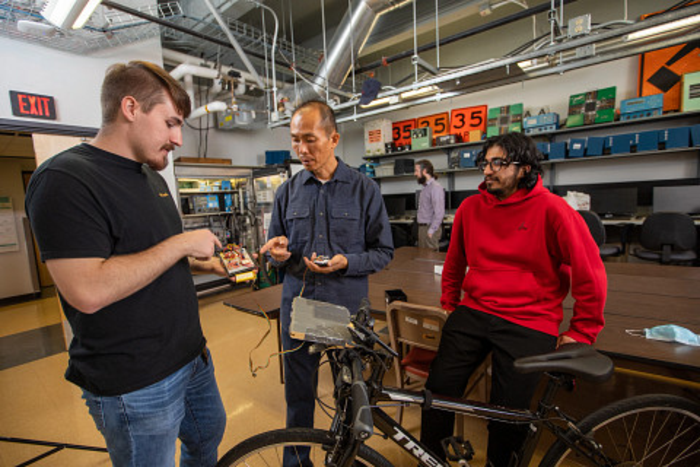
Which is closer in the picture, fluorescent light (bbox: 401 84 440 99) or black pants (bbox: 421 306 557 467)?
black pants (bbox: 421 306 557 467)

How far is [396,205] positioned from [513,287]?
548 centimetres

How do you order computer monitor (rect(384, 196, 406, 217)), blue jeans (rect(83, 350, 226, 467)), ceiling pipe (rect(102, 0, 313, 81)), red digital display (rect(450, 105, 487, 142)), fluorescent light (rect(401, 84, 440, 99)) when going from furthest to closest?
computer monitor (rect(384, 196, 406, 217)), red digital display (rect(450, 105, 487, 142)), fluorescent light (rect(401, 84, 440, 99)), ceiling pipe (rect(102, 0, 313, 81)), blue jeans (rect(83, 350, 226, 467))

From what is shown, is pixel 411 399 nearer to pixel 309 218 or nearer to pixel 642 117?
pixel 309 218

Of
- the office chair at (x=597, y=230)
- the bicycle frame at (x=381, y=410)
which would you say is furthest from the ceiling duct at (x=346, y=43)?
the bicycle frame at (x=381, y=410)

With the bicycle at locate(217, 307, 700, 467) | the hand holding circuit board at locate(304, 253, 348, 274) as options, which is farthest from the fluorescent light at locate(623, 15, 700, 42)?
the hand holding circuit board at locate(304, 253, 348, 274)

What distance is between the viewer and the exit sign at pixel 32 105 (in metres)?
3.12

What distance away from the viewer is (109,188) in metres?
0.83

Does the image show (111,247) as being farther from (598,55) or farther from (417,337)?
(598,55)

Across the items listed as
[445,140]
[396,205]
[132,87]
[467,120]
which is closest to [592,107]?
[467,120]

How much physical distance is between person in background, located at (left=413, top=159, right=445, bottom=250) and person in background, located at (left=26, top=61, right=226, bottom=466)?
4.34 m

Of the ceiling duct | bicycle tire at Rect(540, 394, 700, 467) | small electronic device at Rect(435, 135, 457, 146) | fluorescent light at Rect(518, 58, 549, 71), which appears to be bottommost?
bicycle tire at Rect(540, 394, 700, 467)

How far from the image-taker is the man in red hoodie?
1.34 metres

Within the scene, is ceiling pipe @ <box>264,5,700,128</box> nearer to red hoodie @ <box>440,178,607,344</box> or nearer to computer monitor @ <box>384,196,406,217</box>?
red hoodie @ <box>440,178,607,344</box>

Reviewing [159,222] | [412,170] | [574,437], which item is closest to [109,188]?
[159,222]
